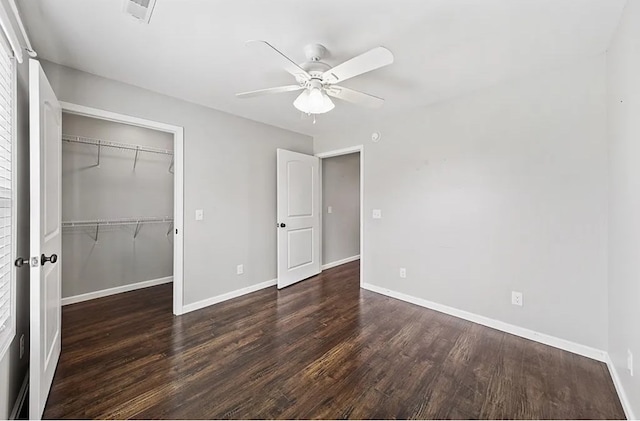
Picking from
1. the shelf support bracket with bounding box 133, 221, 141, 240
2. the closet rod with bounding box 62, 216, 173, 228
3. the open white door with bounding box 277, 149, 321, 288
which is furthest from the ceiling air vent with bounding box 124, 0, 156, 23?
the shelf support bracket with bounding box 133, 221, 141, 240

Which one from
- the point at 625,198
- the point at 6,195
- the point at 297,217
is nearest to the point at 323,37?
the point at 6,195

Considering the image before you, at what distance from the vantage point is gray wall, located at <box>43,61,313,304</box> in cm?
259

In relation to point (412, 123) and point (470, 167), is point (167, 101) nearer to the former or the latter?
point (412, 123)

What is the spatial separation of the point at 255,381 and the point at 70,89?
9.08 feet

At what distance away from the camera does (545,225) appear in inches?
90.6

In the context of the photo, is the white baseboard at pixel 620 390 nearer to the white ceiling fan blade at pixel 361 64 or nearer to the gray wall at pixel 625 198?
the gray wall at pixel 625 198

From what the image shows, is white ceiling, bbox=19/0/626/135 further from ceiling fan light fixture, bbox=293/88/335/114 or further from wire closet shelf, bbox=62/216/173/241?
wire closet shelf, bbox=62/216/173/241

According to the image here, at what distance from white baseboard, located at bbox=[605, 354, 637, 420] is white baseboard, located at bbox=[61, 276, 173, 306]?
4.77 metres

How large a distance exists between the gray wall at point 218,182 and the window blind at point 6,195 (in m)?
1.13

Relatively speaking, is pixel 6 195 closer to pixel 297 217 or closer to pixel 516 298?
pixel 297 217

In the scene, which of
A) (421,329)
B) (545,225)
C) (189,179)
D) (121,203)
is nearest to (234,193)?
(189,179)

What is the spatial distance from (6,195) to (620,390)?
12.0 ft

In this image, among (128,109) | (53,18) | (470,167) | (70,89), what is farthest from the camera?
(470,167)

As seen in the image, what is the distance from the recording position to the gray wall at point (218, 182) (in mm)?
2586
